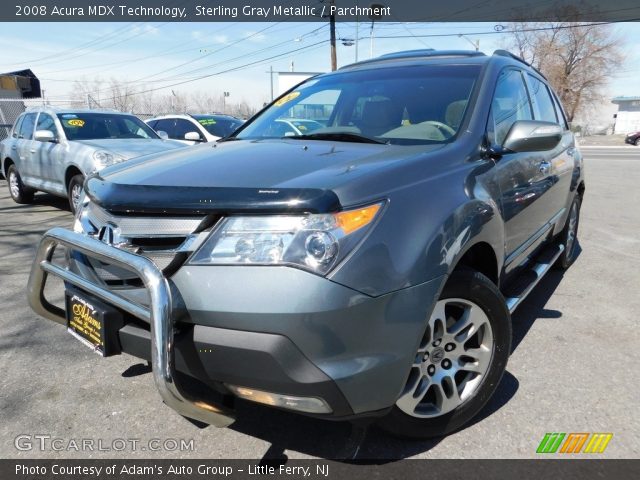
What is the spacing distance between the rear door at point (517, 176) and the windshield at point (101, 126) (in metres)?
6.17

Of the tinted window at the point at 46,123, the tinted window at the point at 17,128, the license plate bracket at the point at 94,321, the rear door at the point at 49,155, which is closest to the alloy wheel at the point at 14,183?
the tinted window at the point at 17,128

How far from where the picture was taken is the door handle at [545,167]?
337 centimetres

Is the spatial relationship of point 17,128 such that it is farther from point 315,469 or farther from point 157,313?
point 315,469

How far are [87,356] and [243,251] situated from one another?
2.03 m

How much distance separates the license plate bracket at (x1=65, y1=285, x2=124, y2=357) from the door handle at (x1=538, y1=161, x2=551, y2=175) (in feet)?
9.28

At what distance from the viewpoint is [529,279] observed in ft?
11.0

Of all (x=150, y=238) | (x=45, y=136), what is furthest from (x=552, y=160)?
(x=45, y=136)

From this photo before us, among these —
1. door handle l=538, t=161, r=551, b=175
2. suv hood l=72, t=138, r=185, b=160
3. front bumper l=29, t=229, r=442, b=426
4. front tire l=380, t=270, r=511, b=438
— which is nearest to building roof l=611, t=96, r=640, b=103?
suv hood l=72, t=138, r=185, b=160

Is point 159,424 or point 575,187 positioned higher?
point 575,187

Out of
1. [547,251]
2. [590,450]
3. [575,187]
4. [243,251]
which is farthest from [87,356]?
[575,187]

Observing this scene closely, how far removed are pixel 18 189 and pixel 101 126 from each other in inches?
97.9

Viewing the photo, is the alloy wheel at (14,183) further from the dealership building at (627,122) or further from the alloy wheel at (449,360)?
the dealership building at (627,122)

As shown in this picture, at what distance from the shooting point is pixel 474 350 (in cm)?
234

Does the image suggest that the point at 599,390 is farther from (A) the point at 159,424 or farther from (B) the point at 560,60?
(B) the point at 560,60
